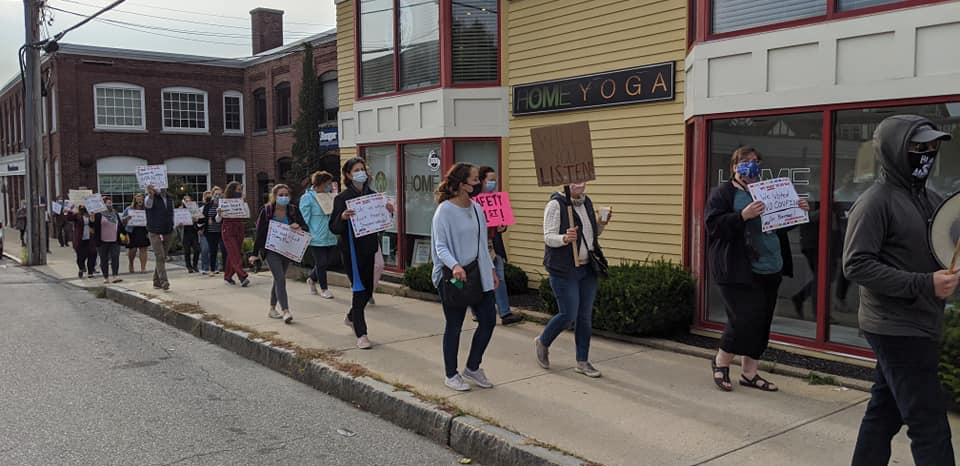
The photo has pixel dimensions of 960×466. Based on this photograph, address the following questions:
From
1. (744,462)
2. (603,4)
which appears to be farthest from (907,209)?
(603,4)

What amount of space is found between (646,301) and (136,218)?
11.9 metres

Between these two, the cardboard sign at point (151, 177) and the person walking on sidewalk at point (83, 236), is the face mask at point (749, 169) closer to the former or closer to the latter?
the cardboard sign at point (151, 177)

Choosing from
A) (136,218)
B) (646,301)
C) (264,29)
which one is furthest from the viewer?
(264,29)

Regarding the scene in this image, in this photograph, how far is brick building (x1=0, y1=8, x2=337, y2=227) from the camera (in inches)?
1083

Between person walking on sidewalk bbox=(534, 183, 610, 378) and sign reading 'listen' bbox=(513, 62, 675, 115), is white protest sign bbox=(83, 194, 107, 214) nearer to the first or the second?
sign reading 'listen' bbox=(513, 62, 675, 115)

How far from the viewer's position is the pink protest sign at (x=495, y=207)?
7.91 meters

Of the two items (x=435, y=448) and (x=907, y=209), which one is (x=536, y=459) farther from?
(x=907, y=209)

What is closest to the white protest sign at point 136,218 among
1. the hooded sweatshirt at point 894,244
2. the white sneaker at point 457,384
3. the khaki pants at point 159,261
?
the khaki pants at point 159,261

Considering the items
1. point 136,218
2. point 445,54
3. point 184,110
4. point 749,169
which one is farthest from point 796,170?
point 184,110

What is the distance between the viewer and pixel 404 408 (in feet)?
18.2

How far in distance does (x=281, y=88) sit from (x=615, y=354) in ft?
80.4

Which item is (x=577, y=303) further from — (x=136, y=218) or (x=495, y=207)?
(x=136, y=218)

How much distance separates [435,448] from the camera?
5.10 meters

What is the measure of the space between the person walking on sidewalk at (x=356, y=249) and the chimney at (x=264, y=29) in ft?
89.5
